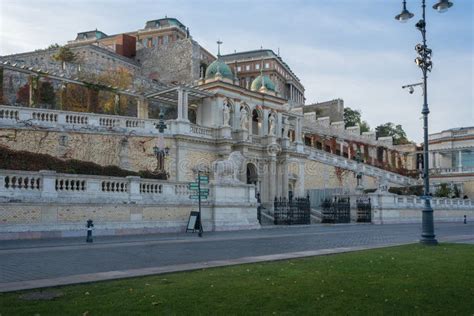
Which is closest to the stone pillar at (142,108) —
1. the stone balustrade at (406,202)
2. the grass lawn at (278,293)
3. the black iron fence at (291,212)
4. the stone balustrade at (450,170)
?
the black iron fence at (291,212)

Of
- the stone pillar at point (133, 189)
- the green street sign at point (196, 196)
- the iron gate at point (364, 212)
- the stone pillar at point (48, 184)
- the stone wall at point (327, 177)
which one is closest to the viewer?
the stone pillar at point (48, 184)

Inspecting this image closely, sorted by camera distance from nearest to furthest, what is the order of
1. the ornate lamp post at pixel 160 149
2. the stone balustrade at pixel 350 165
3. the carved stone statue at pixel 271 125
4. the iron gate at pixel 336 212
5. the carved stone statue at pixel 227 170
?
the carved stone statue at pixel 227 170 < the ornate lamp post at pixel 160 149 < the iron gate at pixel 336 212 < the carved stone statue at pixel 271 125 < the stone balustrade at pixel 350 165

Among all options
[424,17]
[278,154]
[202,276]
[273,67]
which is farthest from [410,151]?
[202,276]

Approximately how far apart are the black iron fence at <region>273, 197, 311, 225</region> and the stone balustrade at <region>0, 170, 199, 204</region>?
32.9 ft

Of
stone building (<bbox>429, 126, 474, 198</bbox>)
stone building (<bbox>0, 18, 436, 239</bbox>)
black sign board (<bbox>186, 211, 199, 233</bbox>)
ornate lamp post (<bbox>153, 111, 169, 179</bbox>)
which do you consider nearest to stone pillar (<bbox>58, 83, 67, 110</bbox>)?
stone building (<bbox>0, 18, 436, 239</bbox>)

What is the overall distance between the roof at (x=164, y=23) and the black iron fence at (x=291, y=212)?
75783 mm

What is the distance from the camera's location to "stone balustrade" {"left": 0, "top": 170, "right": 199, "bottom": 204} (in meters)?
18.8

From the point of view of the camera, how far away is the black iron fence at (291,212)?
3309 centimetres

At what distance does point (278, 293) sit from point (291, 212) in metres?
25.8

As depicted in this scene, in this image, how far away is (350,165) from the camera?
182 ft

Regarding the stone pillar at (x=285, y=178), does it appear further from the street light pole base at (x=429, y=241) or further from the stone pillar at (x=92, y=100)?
the street light pole base at (x=429, y=241)

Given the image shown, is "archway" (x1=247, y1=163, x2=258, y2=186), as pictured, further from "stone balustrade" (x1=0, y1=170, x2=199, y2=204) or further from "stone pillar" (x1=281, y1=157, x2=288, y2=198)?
"stone balustrade" (x1=0, y1=170, x2=199, y2=204)

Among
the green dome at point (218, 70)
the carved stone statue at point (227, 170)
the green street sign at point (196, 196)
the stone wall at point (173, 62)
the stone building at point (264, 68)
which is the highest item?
the stone building at point (264, 68)

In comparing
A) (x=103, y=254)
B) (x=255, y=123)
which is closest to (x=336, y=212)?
(x=255, y=123)
